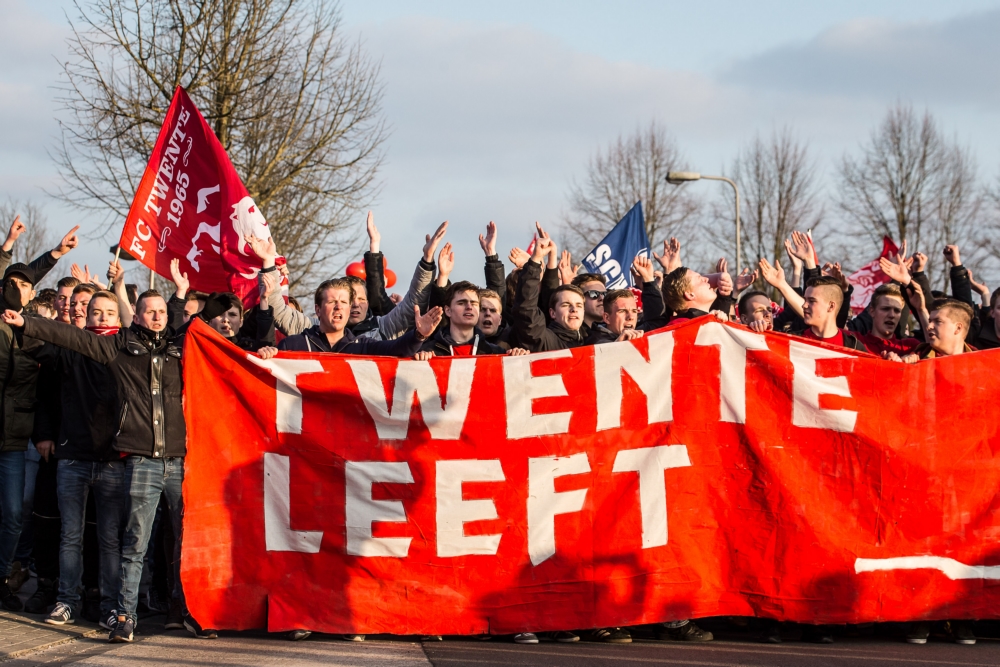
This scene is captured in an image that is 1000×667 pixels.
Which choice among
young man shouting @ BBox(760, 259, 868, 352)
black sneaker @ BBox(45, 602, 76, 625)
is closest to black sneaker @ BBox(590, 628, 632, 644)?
young man shouting @ BBox(760, 259, 868, 352)

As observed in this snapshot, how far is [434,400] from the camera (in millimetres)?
6777

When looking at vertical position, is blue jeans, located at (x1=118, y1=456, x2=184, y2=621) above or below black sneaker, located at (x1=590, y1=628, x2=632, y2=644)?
above

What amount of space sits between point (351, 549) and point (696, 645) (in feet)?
6.88

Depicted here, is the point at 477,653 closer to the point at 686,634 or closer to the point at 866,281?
the point at 686,634

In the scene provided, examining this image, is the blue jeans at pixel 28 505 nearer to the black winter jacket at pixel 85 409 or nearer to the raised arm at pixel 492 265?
the black winter jacket at pixel 85 409

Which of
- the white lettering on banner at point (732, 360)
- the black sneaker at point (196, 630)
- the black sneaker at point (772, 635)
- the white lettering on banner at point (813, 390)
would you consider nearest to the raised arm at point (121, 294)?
the black sneaker at point (196, 630)

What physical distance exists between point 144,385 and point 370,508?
1578 mm

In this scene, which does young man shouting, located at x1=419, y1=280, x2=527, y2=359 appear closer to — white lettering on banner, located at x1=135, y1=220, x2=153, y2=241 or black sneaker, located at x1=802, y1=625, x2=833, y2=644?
black sneaker, located at x1=802, y1=625, x2=833, y2=644

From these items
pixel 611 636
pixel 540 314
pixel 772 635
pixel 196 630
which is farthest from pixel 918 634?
pixel 196 630

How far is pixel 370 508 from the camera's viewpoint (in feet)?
21.8

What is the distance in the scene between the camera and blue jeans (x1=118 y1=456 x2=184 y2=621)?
257 inches

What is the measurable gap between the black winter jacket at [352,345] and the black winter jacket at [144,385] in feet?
2.47

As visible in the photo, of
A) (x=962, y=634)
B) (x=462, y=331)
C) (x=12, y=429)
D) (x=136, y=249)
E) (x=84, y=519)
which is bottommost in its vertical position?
(x=962, y=634)

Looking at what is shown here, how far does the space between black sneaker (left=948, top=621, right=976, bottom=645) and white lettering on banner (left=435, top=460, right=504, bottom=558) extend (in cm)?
281
